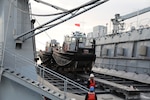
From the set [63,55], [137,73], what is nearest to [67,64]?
[63,55]

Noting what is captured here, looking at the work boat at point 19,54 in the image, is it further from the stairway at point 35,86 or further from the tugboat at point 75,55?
the tugboat at point 75,55

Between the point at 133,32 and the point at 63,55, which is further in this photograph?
the point at 133,32

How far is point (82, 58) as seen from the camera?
1335 centimetres

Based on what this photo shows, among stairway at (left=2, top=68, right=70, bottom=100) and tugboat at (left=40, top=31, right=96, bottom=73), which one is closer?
stairway at (left=2, top=68, right=70, bottom=100)

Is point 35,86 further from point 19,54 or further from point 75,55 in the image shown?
point 75,55

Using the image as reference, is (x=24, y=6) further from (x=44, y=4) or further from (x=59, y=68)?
(x=59, y=68)

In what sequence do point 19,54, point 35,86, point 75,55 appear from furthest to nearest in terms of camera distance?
point 75,55
point 19,54
point 35,86

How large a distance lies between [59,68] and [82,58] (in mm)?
2234

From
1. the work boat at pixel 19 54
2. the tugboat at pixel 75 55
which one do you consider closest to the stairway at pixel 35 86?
the work boat at pixel 19 54

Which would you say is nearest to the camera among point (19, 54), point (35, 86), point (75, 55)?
point (35, 86)

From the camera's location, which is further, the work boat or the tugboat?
the tugboat

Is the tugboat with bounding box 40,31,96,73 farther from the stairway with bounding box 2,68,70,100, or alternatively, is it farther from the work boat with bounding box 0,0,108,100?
the stairway with bounding box 2,68,70,100

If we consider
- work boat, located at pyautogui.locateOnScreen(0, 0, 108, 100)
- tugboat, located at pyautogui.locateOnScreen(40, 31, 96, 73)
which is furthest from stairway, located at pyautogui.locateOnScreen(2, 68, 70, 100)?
tugboat, located at pyautogui.locateOnScreen(40, 31, 96, 73)

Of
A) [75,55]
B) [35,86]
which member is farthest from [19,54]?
[75,55]
